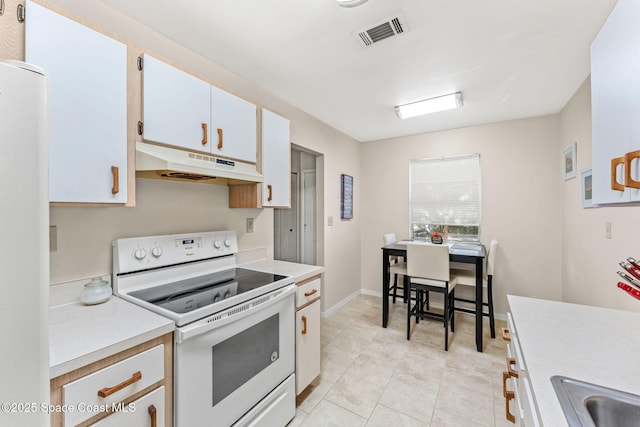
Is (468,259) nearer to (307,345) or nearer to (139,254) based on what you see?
(307,345)

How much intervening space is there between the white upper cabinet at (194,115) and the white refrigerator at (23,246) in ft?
2.62

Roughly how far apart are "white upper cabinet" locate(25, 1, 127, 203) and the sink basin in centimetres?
178

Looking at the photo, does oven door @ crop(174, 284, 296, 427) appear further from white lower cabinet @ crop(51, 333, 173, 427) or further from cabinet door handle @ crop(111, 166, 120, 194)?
cabinet door handle @ crop(111, 166, 120, 194)

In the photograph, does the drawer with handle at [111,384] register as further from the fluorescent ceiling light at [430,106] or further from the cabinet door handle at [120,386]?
the fluorescent ceiling light at [430,106]

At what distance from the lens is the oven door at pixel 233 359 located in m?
1.10

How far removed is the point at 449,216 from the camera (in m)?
3.50

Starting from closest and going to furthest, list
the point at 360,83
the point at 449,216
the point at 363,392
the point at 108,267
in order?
the point at 108,267, the point at 363,392, the point at 360,83, the point at 449,216

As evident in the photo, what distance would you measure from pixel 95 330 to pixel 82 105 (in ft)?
2.99

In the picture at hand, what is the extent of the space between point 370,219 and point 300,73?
8.24 ft

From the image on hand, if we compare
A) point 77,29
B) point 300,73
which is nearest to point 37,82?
point 77,29

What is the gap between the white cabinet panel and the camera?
1.77m

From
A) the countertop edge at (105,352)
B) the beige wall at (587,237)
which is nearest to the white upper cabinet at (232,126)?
the countertop edge at (105,352)

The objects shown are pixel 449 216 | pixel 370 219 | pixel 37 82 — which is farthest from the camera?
pixel 370 219

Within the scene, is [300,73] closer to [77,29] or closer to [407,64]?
[407,64]
